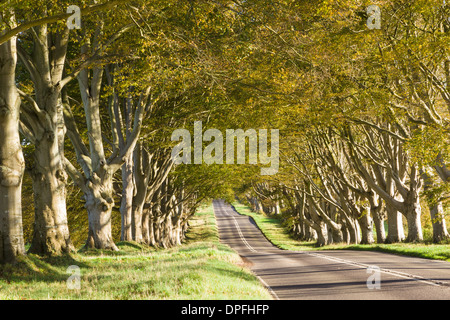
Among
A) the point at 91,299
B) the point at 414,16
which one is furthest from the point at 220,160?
the point at 91,299

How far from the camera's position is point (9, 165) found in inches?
447

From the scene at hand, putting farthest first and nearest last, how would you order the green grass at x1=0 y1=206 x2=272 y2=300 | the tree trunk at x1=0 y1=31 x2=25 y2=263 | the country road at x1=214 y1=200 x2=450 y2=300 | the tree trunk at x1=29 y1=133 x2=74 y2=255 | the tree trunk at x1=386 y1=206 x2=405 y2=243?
the tree trunk at x1=386 y1=206 x2=405 y2=243
the tree trunk at x1=29 y1=133 x2=74 y2=255
the tree trunk at x1=0 y1=31 x2=25 y2=263
the country road at x1=214 y1=200 x2=450 y2=300
the green grass at x1=0 y1=206 x2=272 y2=300

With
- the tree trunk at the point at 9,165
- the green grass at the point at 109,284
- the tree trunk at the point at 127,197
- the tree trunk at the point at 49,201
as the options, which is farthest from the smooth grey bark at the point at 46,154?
the tree trunk at the point at 127,197

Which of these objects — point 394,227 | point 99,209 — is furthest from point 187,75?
point 394,227

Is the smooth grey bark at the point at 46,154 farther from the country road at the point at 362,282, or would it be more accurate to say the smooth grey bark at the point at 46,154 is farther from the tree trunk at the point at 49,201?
the country road at the point at 362,282

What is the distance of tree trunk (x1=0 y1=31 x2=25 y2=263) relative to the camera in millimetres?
11172

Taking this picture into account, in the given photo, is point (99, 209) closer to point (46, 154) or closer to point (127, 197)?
point (46, 154)

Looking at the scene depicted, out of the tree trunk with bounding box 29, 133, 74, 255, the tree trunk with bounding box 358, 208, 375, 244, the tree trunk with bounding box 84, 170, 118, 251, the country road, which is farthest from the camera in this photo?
the tree trunk with bounding box 358, 208, 375, 244

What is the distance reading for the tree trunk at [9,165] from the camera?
36.7 feet

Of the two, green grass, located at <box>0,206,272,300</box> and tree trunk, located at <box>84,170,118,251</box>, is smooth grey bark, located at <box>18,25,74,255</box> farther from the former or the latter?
tree trunk, located at <box>84,170,118,251</box>

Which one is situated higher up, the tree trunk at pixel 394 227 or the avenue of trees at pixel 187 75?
the avenue of trees at pixel 187 75

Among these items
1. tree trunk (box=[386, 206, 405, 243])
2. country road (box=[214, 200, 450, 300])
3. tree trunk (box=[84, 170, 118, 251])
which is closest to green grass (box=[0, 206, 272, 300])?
country road (box=[214, 200, 450, 300])

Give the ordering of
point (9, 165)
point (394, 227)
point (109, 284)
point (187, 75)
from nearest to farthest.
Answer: point (109, 284) < point (9, 165) < point (187, 75) < point (394, 227)
